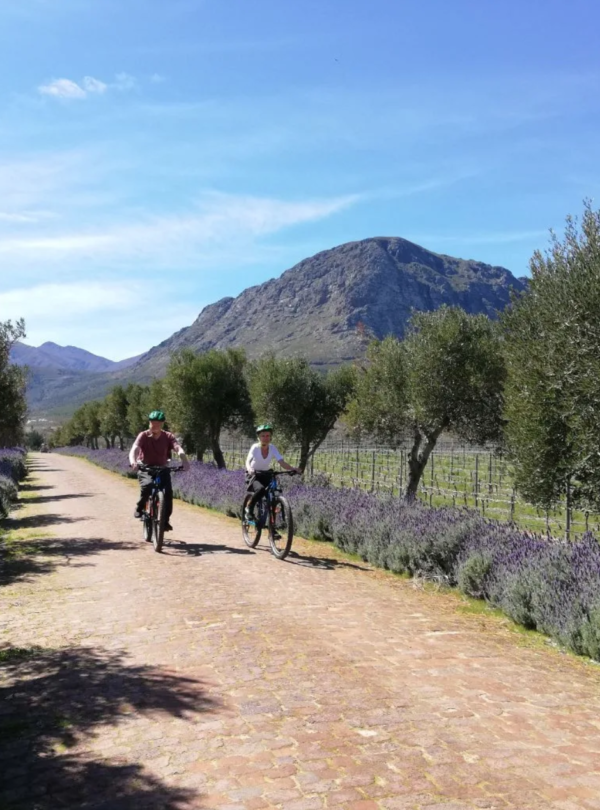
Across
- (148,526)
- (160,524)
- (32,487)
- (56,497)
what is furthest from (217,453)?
(160,524)

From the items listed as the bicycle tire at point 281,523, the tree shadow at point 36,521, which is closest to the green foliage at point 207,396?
the tree shadow at point 36,521

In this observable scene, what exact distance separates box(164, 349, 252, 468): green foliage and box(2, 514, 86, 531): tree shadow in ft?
50.8

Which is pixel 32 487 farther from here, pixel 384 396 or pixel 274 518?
pixel 274 518

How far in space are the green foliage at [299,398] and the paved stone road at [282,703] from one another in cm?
1930

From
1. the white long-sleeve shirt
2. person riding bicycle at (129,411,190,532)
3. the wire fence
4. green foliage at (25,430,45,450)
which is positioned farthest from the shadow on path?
green foliage at (25,430,45,450)

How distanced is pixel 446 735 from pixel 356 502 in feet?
26.9

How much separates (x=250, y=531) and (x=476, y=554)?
16.5 feet

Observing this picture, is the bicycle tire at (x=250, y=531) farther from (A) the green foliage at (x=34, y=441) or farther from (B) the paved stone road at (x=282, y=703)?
(A) the green foliage at (x=34, y=441)

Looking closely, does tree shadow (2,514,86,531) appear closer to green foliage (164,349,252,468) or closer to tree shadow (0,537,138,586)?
tree shadow (0,537,138,586)

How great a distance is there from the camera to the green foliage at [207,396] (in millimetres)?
32469

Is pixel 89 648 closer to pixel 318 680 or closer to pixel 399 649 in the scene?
pixel 318 680

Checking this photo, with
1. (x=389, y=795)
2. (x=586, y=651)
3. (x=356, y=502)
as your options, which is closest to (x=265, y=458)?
(x=356, y=502)

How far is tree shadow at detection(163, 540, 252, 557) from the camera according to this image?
10.8 meters

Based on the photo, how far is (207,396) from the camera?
107ft
